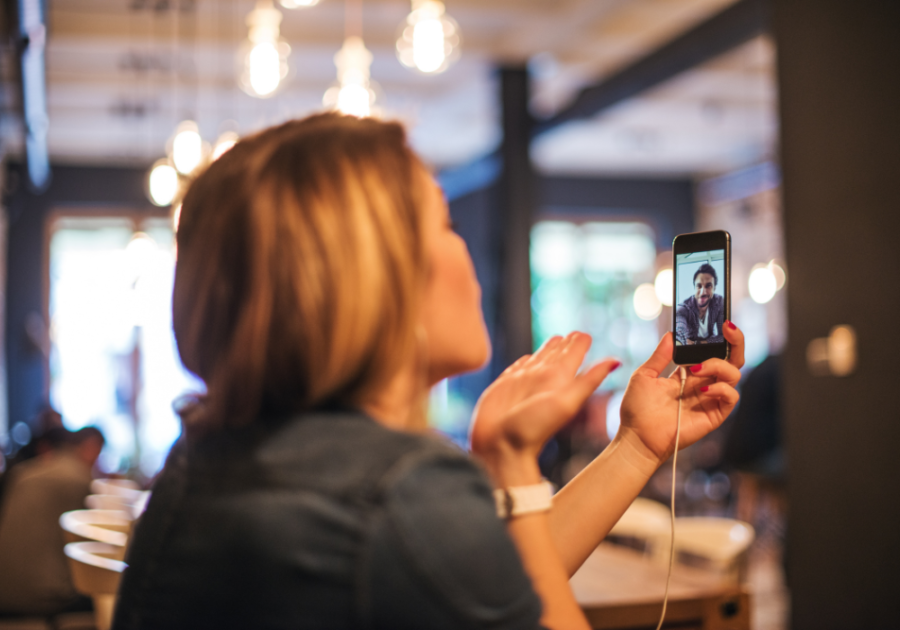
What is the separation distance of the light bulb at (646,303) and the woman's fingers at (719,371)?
9.78 meters

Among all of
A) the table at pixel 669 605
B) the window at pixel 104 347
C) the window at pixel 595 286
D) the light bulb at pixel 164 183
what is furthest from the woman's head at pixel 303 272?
the window at pixel 595 286

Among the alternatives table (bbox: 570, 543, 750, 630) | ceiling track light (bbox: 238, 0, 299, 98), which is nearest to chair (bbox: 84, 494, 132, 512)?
ceiling track light (bbox: 238, 0, 299, 98)

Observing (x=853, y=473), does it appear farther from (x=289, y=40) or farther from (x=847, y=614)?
(x=289, y=40)

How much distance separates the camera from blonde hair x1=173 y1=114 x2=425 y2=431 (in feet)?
2.22

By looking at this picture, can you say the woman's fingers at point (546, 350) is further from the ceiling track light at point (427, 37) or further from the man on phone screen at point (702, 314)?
the ceiling track light at point (427, 37)

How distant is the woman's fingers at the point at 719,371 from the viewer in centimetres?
100

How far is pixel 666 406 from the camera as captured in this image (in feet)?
3.43

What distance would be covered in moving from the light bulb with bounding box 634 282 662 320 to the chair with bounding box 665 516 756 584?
7.58 m

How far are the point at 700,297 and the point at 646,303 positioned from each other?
9923 mm

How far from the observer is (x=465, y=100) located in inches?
315

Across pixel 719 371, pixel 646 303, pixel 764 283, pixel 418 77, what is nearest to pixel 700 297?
pixel 719 371

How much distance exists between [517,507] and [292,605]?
26 cm

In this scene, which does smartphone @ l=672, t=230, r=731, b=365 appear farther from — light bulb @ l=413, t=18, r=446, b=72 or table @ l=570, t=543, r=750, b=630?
light bulb @ l=413, t=18, r=446, b=72

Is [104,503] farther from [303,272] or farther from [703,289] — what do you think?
[303,272]
